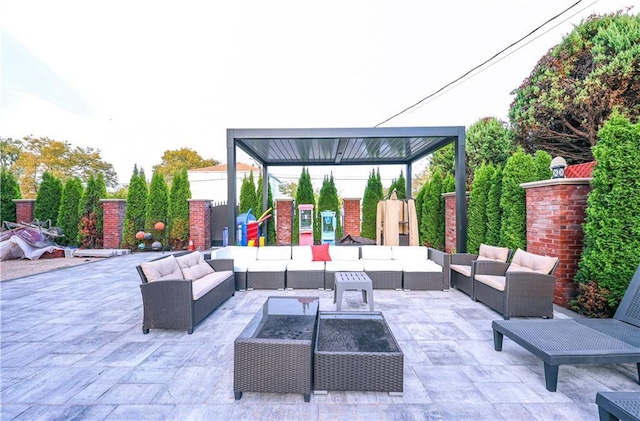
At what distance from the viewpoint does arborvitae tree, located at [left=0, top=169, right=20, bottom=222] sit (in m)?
8.42

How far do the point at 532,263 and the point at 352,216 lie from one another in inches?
247

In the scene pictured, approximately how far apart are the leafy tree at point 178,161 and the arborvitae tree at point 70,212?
15021 mm

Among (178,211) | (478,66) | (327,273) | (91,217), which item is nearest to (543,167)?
(478,66)

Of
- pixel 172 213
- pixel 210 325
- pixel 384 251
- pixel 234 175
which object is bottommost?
pixel 210 325

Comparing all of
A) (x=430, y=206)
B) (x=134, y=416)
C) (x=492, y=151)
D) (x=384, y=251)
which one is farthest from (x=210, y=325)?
(x=492, y=151)

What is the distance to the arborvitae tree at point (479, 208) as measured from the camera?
5.44m

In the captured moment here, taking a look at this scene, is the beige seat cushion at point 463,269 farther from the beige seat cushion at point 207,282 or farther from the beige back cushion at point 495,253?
the beige seat cushion at point 207,282

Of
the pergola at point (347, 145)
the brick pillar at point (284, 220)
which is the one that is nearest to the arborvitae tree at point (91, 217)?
the pergola at point (347, 145)

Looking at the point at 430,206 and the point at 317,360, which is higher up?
the point at 430,206

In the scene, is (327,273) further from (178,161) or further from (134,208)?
(178,161)

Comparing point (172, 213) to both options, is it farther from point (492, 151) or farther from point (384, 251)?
point (492, 151)

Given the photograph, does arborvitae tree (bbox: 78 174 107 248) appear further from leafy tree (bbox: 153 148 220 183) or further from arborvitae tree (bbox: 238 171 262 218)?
leafy tree (bbox: 153 148 220 183)

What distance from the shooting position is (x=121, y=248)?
881 cm

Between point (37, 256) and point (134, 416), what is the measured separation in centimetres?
876
